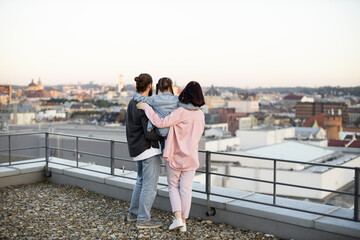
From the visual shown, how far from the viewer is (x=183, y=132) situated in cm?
417

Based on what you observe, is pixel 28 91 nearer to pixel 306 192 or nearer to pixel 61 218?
pixel 306 192

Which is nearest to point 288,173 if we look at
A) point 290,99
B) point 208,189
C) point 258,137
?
point 258,137

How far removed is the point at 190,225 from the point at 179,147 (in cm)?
103

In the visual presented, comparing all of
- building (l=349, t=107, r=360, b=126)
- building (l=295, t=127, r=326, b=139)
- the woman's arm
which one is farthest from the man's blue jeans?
building (l=349, t=107, r=360, b=126)

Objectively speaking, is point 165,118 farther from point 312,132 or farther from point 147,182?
point 312,132

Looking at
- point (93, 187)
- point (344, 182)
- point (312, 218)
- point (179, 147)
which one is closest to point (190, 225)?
point (179, 147)

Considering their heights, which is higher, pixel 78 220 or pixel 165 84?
pixel 165 84

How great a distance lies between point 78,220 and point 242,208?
6.08 ft

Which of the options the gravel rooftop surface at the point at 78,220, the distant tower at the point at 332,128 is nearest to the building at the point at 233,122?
the distant tower at the point at 332,128

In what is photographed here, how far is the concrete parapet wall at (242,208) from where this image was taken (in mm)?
3919

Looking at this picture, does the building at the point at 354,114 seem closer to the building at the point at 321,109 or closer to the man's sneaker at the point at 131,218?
the building at the point at 321,109

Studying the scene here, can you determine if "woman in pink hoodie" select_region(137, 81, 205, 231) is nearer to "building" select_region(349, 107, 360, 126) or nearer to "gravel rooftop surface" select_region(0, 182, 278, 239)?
"gravel rooftop surface" select_region(0, 182, 278, 239)

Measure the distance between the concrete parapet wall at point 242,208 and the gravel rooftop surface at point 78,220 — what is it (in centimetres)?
9

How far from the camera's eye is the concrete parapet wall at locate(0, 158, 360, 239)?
3919 millimetres
